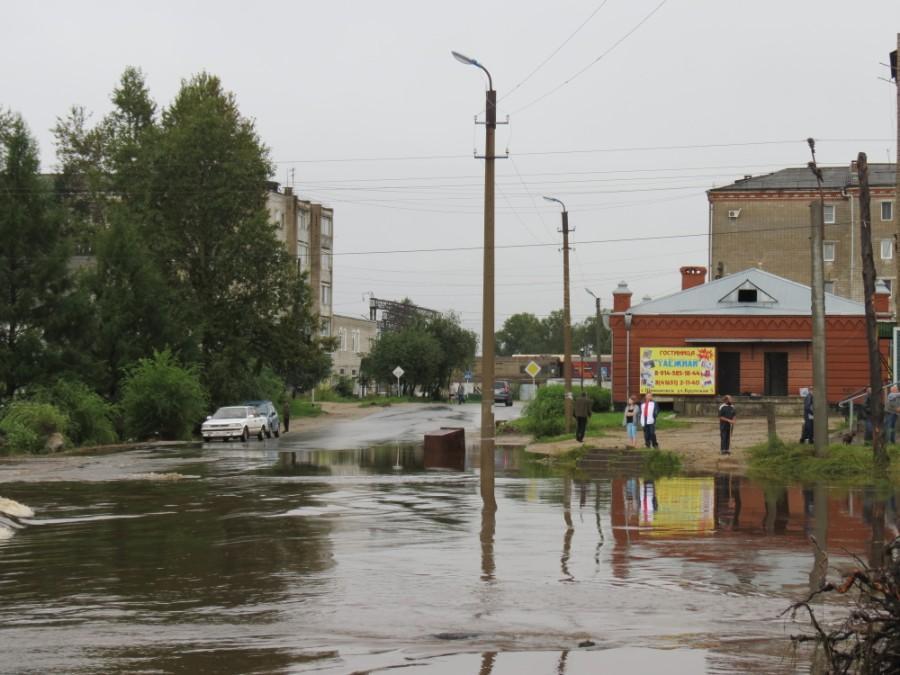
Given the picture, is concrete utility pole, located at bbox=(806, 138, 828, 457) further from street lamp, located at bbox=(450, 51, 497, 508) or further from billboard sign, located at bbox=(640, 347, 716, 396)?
billboard sign, located at bbox=(640, 347, 716, 396)

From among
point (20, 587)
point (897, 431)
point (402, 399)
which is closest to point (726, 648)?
point (20, 587)

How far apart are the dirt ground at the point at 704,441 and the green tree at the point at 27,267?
64.7 feet

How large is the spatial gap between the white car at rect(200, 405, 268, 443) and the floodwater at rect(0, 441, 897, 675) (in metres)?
23.9

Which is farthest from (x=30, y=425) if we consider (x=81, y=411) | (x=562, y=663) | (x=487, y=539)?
(x=562, y=663)

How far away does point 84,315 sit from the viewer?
1962 inches

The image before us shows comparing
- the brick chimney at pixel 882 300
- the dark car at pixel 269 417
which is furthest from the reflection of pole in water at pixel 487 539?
the brick chimney at pixel 882 300

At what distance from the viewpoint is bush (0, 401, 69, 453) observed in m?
41.2

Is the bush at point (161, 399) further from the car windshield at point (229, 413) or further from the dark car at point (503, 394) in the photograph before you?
the dark car at point (503, 394)

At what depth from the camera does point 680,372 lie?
55.3 metres

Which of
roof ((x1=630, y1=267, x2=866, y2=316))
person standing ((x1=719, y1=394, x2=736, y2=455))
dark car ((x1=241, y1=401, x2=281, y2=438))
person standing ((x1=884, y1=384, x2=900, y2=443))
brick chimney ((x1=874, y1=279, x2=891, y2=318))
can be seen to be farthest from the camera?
brick chimney ((x1=874, y1=279, x2=891, y2=318))

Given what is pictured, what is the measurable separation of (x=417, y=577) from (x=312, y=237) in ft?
314

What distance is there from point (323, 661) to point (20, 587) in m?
4.88

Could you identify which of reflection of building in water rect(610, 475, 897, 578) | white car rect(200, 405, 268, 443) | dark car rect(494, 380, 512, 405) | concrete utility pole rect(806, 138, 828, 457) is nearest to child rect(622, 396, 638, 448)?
concrete utility pole rect(806, 138, 828, 457)

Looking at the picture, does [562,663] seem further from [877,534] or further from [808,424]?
[808,424]
